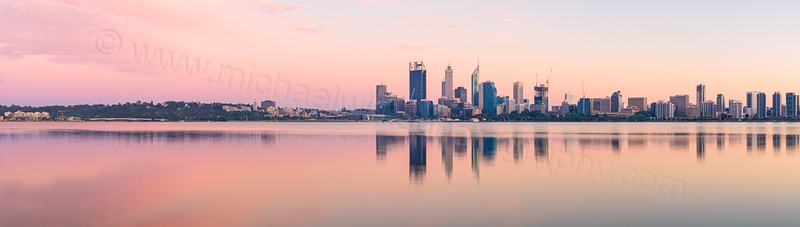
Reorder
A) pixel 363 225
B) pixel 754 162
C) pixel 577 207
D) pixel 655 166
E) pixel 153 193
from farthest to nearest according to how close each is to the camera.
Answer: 1. pixel 754 162
2. pixel 655 166
3. pixel 153 193
4. pixel 577 207
5. pixel 363 225

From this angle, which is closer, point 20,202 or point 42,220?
point 42,220

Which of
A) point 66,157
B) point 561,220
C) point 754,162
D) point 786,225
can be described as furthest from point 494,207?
point 66,157

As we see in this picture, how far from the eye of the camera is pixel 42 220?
1335 cm

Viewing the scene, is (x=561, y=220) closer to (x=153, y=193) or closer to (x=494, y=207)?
(x=494, y=207)

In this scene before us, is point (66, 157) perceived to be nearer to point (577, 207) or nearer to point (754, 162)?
point (577, 207)

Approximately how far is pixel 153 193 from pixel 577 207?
42.0 ft

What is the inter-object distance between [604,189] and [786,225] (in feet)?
20.0

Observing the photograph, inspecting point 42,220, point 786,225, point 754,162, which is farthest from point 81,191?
point 754,162

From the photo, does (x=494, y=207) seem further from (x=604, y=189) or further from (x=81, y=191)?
(x=81, y=191)

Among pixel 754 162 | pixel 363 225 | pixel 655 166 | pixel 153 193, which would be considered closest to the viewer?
pixel 363 225

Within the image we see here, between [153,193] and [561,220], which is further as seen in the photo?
[153,193]

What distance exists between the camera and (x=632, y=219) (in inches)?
539

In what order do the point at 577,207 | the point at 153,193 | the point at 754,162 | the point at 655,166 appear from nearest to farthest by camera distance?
1. the point at 577,207
2. the point at 153,193
3. the point at 655,166
4. the point at 754,162

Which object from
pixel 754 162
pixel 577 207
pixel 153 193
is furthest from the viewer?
pixel 754 162
